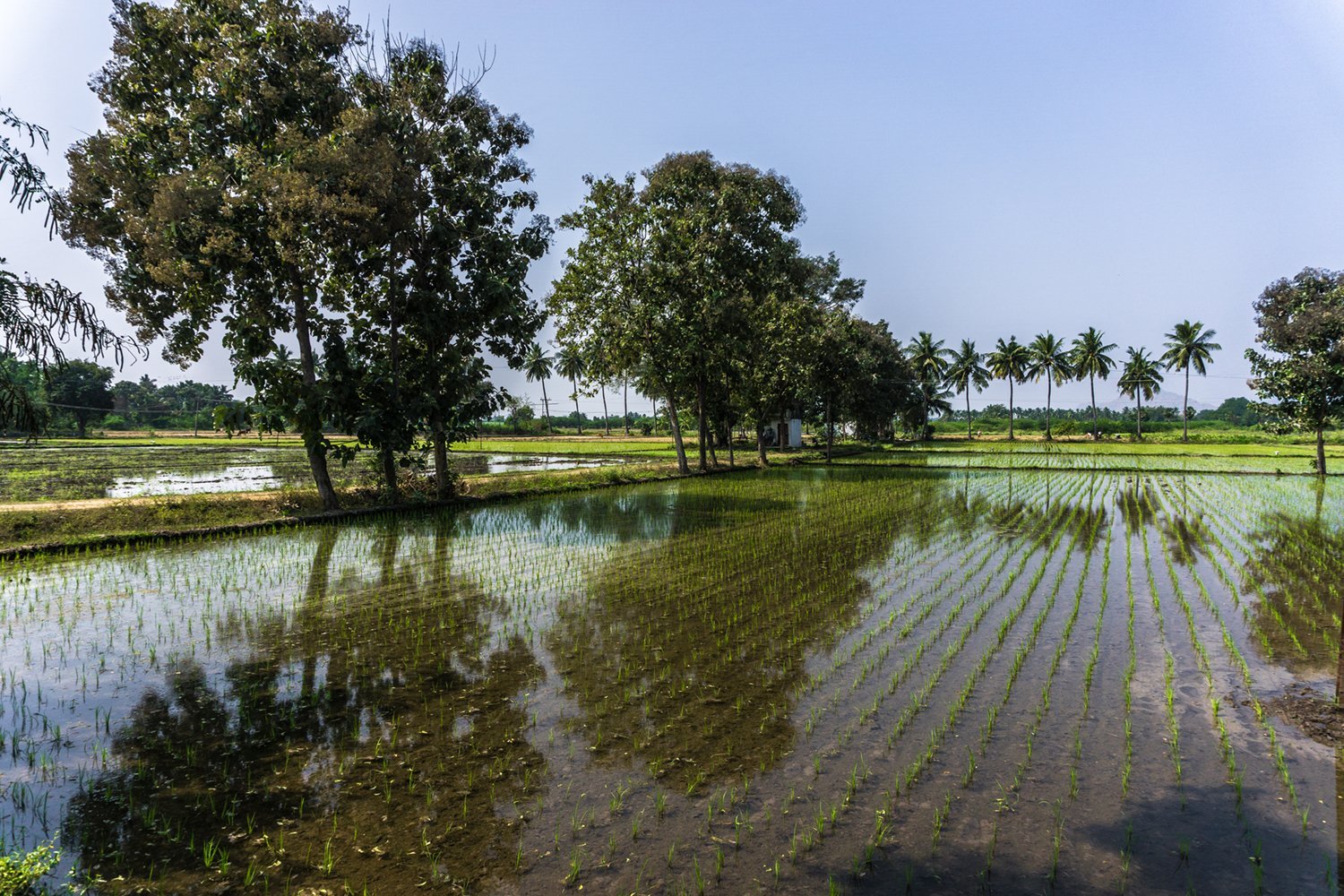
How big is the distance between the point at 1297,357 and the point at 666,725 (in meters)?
33.5

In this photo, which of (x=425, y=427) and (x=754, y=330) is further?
(x=754, y=330)

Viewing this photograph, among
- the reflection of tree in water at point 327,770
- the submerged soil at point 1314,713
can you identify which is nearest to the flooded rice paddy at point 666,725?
the reflection of tree in water at point 327,770

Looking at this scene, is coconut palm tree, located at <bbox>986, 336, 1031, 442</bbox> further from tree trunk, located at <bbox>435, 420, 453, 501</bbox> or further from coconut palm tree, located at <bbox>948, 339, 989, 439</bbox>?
tree trunk, located at <bbox>435, 420, 453, 501</bbox>

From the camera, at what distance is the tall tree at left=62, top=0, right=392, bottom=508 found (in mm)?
15180

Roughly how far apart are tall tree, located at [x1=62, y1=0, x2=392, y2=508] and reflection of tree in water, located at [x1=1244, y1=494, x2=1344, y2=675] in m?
17.6

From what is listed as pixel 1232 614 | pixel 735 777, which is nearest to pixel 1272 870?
pixel 735 777

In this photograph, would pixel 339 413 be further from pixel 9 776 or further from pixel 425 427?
pixel 9 776

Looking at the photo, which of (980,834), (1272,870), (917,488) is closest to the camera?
(1272,870)

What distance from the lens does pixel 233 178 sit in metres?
15.5

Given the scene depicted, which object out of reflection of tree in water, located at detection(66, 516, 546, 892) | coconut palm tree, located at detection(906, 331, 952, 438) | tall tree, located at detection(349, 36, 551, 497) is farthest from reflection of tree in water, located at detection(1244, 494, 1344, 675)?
coconut palm tree, located at detection(906, 331, 952, 438)

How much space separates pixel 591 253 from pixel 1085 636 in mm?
24878

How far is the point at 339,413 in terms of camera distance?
17328 millimetres

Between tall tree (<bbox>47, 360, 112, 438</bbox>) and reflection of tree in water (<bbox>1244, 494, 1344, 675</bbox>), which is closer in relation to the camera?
reflection of tree in water (<bbox>1244, 494, 1344, 675</bbox>)

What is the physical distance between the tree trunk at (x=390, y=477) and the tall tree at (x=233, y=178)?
7.08 ft
